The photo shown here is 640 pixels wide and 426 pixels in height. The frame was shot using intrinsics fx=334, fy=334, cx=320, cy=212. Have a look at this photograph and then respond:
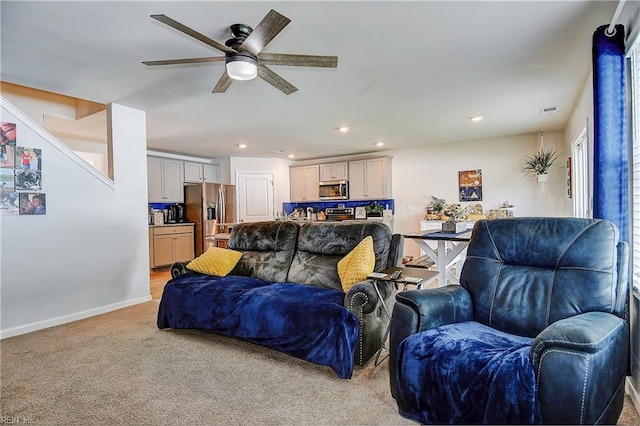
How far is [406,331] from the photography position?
5.80 ft

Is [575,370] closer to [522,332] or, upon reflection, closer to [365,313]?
[522,332]

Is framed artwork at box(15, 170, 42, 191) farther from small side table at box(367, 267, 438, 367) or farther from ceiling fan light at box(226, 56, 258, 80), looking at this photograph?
small side table at box(367, 267, 438, 367)

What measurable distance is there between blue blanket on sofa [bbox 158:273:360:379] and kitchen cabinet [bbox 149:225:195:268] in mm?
3349

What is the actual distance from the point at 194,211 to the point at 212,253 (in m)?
3.75

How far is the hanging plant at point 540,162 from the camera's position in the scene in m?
5.31

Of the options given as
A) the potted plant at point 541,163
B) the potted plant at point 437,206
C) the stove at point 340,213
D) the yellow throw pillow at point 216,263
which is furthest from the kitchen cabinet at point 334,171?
the yellow throw pillow at point 216,263

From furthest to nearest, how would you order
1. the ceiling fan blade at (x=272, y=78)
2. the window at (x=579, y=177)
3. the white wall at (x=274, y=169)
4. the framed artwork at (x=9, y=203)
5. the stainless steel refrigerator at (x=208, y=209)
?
the white wall at (x=274, y=169), the stainless steel refrigerator at (x=208, y=209), the window at (x=579, y=177), the framed artwork at (x=9, y=203), the ceiling fan blade at (x=272, y=78)

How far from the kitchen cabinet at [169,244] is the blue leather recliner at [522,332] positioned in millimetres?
5547

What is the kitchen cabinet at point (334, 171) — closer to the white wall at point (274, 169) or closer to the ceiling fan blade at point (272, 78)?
the white wall at point (274, 169)

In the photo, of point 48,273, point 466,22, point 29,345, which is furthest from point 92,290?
point 466,22

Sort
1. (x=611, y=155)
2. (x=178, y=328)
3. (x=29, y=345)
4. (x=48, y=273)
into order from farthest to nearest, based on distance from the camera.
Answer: (x=48, y=273) → (x=178, y=328) → (x=29, y=345) → (x=611, y=155)

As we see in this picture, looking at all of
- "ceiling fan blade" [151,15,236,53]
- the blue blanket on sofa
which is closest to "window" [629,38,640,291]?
the blue blanket on sofa

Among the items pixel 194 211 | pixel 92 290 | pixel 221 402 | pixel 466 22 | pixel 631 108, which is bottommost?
pixel 221 402

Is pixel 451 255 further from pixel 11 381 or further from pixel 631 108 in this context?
pixel 11 381
